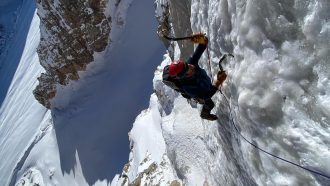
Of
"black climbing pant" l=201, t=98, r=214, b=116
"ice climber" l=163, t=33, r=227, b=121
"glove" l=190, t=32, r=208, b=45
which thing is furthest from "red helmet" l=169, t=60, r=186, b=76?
"black climbing pant" l=201, t=98, r=214, b=116

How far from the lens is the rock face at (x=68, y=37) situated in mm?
27969

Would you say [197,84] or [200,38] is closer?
[197,84]

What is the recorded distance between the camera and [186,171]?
12703 millimetres

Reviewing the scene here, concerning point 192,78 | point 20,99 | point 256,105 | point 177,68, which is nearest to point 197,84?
point 192,78

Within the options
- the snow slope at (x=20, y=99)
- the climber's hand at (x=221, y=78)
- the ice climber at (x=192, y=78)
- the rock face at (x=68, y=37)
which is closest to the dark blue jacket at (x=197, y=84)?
the ice climber at (x=192, y=78)

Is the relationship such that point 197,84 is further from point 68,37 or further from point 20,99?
point 20,99

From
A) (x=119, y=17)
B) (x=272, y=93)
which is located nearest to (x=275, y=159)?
(x=272, y=93)

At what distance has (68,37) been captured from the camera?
95.2 ft

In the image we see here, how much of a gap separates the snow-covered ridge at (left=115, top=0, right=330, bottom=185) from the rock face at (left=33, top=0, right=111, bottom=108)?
20.0m

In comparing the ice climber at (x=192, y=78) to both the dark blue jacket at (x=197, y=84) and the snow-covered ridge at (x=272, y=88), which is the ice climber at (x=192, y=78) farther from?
the snow-covered ridge at (x=272, y=88)

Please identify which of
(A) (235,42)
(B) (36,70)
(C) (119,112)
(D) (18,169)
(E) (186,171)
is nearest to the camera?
(A) (235,42)

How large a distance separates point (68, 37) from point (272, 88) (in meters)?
25.1

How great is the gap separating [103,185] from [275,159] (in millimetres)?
19141

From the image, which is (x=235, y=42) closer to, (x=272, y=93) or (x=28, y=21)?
(x=272, y=93)
